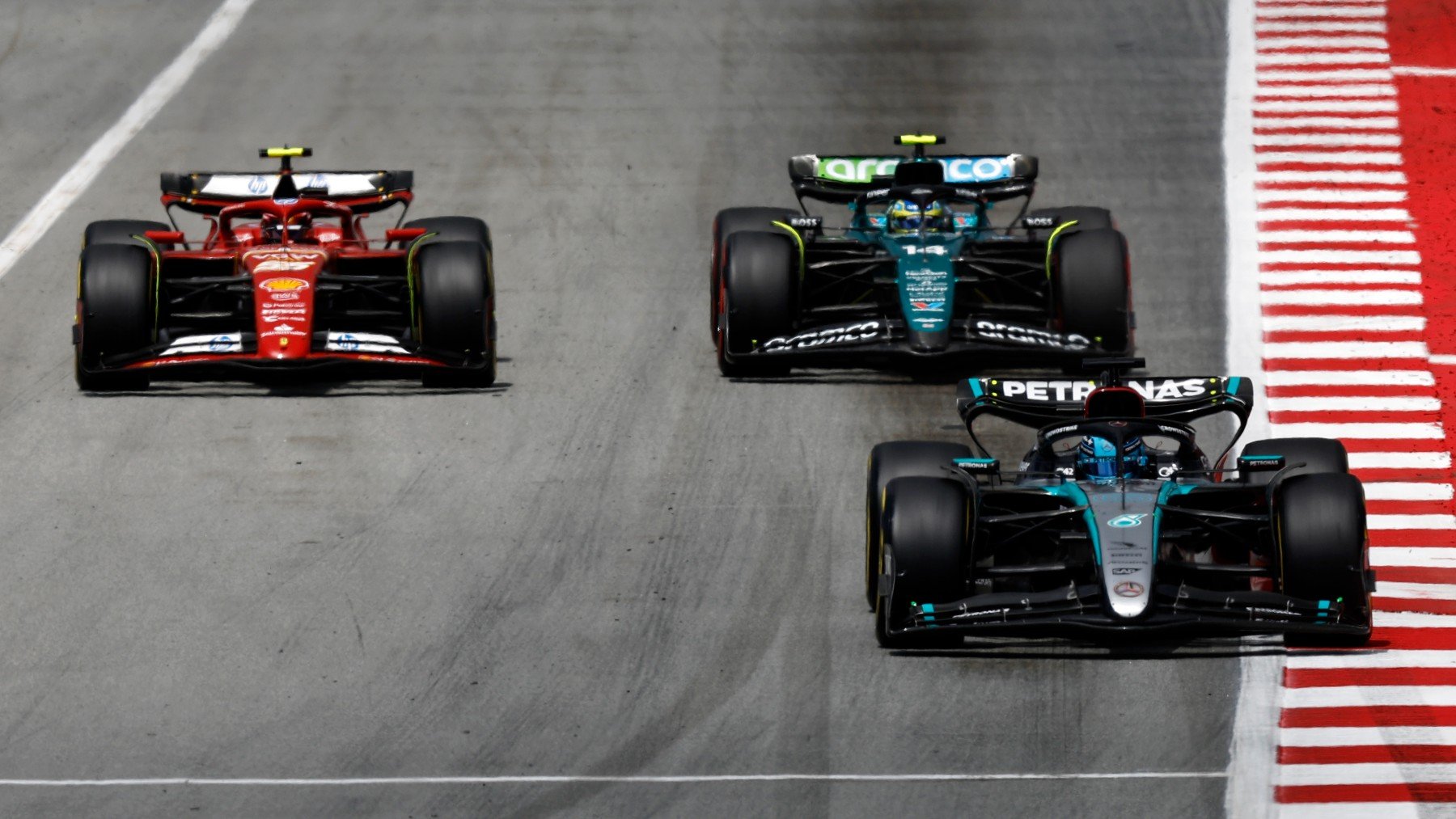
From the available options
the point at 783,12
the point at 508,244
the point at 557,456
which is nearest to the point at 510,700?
the point at 557,456

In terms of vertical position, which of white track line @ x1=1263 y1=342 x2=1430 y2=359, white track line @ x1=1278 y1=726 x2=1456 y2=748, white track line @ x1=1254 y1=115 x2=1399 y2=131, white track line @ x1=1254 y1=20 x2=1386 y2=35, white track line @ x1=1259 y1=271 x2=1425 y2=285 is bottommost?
white track line @ x1=1278 y1=726 x2=1456 y2=748

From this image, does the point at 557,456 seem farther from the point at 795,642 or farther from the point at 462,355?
the point at 795,642

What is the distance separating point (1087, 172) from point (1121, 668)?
12.6m

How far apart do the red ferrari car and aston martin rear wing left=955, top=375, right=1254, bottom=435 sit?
516 cm

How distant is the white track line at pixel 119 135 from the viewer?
26.3 meters

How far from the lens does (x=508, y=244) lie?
25.8m

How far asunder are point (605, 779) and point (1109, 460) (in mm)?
3793

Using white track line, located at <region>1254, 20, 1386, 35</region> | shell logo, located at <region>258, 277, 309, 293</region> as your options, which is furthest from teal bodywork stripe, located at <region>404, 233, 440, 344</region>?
white track line, located at <region>1254, 20, 1386, 35</region>

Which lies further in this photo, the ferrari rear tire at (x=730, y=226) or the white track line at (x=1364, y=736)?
the ferrari rear tire at (x=730, y=226)

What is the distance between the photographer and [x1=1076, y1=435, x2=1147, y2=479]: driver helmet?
1611 cm

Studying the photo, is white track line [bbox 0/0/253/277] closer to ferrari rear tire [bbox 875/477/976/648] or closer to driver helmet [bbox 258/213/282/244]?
driver helmet [bbox 258/213/282/244]

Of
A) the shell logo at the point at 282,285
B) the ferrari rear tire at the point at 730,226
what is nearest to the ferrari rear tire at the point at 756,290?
the ferrari rear tire at the point at 730,226

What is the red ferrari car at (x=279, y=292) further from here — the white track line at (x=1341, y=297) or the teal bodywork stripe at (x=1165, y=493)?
the white track line at (x=1341, y=297)

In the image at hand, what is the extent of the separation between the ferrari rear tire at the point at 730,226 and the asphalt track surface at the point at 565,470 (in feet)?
1.89
